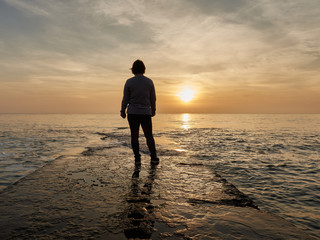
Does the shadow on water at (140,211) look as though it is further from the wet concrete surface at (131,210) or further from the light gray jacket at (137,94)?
the light gray jacket at (137,94)

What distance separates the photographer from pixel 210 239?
71.6 inches

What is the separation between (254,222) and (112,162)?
356 cm

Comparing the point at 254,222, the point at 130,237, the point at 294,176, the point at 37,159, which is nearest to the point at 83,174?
the point at 130,237

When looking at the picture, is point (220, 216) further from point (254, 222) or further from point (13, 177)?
point (13, 177)

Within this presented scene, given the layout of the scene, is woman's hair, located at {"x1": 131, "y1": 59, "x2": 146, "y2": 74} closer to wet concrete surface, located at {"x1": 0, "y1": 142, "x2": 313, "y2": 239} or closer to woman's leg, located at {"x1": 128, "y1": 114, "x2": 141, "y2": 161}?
woman's leg, located at {"x1": 128, "y1": 114, "x2": 141, "y2": 161}

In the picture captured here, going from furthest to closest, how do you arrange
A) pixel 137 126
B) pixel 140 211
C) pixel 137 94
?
pixel 137 126 → pixel 137 94 → pixel 140 211

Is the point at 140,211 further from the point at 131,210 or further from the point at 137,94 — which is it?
the point at 137,94

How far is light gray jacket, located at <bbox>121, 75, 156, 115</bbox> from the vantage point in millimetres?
4902

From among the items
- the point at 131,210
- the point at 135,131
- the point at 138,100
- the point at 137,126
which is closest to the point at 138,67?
the point at 138,100

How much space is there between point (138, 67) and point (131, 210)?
352 cm

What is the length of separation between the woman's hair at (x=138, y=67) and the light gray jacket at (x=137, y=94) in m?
0.14

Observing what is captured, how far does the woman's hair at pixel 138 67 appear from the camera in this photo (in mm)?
4980

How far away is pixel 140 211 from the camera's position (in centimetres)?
233

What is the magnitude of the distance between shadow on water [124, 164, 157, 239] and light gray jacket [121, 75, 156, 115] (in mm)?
1876
